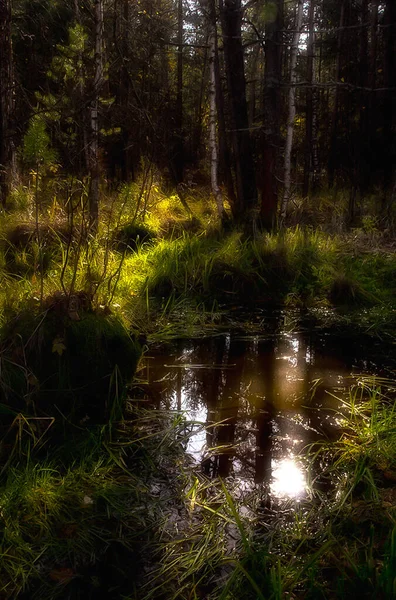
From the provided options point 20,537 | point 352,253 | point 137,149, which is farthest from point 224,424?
point 137,149

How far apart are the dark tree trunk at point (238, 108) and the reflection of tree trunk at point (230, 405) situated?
4244 mm

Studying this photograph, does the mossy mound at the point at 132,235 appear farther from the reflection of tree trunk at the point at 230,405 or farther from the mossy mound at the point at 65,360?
the mossy mound at the point at 65,360

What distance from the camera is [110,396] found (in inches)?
125

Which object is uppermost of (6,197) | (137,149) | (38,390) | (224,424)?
(137,149)

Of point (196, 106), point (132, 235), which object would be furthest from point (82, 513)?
point (196, 106)

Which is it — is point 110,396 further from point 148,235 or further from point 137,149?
point 137,149

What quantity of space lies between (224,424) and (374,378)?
1304 millimetres

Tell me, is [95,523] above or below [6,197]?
below

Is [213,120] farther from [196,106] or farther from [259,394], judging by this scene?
[196,106]

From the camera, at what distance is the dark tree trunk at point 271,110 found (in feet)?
22.5

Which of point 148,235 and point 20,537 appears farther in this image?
point 148,235

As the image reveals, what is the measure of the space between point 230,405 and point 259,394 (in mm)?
281

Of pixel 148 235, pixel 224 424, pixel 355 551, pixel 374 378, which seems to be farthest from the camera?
pixel 148 235

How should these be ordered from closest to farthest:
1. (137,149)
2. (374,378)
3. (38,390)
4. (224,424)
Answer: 1. (38,390)
2. (224,424)
3. (374,378)
4. (137,149)
